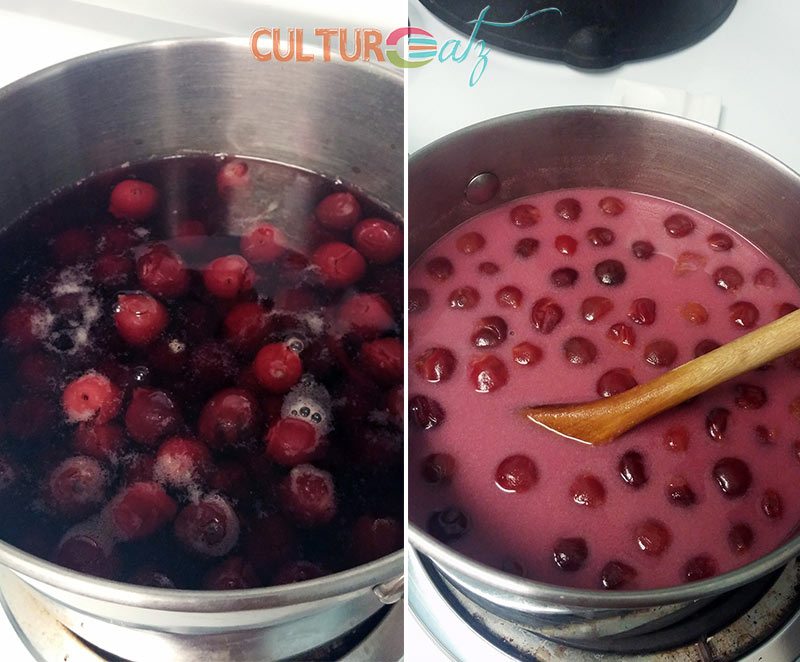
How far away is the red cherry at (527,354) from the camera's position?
1.63ft

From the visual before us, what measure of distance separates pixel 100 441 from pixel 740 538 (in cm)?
36

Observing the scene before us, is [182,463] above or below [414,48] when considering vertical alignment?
below

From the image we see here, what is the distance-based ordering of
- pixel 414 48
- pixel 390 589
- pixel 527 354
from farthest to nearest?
pixel 414 48, pixel 527 354, pixel 390 589

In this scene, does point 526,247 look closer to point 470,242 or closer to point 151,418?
point 470,242

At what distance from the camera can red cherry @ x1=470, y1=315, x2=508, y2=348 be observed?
50 centimetres

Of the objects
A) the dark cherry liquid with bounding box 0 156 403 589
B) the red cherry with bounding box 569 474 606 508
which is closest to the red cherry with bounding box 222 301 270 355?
the dark cherry liquid with bounding box 0 156 403 589

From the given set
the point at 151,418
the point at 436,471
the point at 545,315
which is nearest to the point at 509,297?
the point at 545,315

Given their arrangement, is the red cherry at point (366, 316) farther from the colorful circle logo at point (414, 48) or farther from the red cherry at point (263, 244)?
the colorful circle logo at point (414, 48)

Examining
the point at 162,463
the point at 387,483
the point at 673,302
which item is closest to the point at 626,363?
the point at 673,302

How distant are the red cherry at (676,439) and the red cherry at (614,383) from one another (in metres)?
0.03

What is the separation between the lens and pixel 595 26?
24.8 inches

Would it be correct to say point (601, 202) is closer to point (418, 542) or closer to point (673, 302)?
point (673, 302)

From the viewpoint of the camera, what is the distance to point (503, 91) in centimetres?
62

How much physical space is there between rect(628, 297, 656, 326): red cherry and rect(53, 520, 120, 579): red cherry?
334mm
